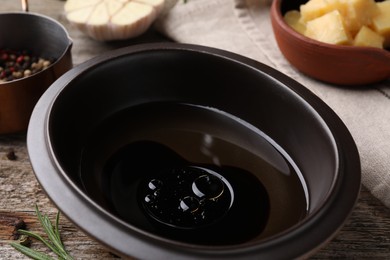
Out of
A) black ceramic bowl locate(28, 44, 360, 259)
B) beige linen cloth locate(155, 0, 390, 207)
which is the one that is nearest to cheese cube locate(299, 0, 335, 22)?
beige linen cloth locate(155, 0, 390, 207)

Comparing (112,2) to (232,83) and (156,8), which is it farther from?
(232,83)

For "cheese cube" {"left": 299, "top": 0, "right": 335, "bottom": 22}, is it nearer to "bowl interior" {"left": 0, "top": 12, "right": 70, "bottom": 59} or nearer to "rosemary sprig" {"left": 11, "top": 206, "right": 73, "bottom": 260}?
"bowl interior" {"left": 0, "top": 12, "right": 70, "bottom": 59}

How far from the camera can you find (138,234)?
63cm

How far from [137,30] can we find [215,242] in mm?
653

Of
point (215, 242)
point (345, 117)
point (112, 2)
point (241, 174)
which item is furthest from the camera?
point (112, 2)

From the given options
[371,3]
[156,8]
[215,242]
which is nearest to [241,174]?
[215,242]

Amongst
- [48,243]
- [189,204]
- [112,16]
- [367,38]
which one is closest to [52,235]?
[48,243]

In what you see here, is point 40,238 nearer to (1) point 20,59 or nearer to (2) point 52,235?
(2) point 52,235

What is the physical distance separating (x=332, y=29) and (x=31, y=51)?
0.63 meters

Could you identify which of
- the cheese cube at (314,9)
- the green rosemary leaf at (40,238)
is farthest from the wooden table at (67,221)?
the cheese cube at (314,9)

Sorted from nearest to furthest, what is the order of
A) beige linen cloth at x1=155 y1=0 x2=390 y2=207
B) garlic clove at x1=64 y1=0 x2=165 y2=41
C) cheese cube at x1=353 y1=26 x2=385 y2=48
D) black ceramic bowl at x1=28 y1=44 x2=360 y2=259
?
black ceramic bowl at x1=28 y1=44 x2=360 y2=259
beige linen cloth at x1=155 y1=0 x2=390 y2=207
cheese cube at x1=353 y1=26 x2=385 y2=48
garlic clove at x1=64 y1=0 x2=165 y2=41

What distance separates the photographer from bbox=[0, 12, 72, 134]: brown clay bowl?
1006 mm

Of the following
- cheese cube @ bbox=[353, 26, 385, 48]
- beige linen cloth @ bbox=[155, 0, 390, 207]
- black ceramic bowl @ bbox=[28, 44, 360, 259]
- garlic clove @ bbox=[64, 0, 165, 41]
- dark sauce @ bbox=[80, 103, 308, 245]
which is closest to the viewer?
black ceramic bowl @ bbox=[28, 44, 360, 259]

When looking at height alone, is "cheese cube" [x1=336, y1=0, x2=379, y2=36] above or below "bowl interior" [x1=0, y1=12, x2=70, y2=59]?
above
